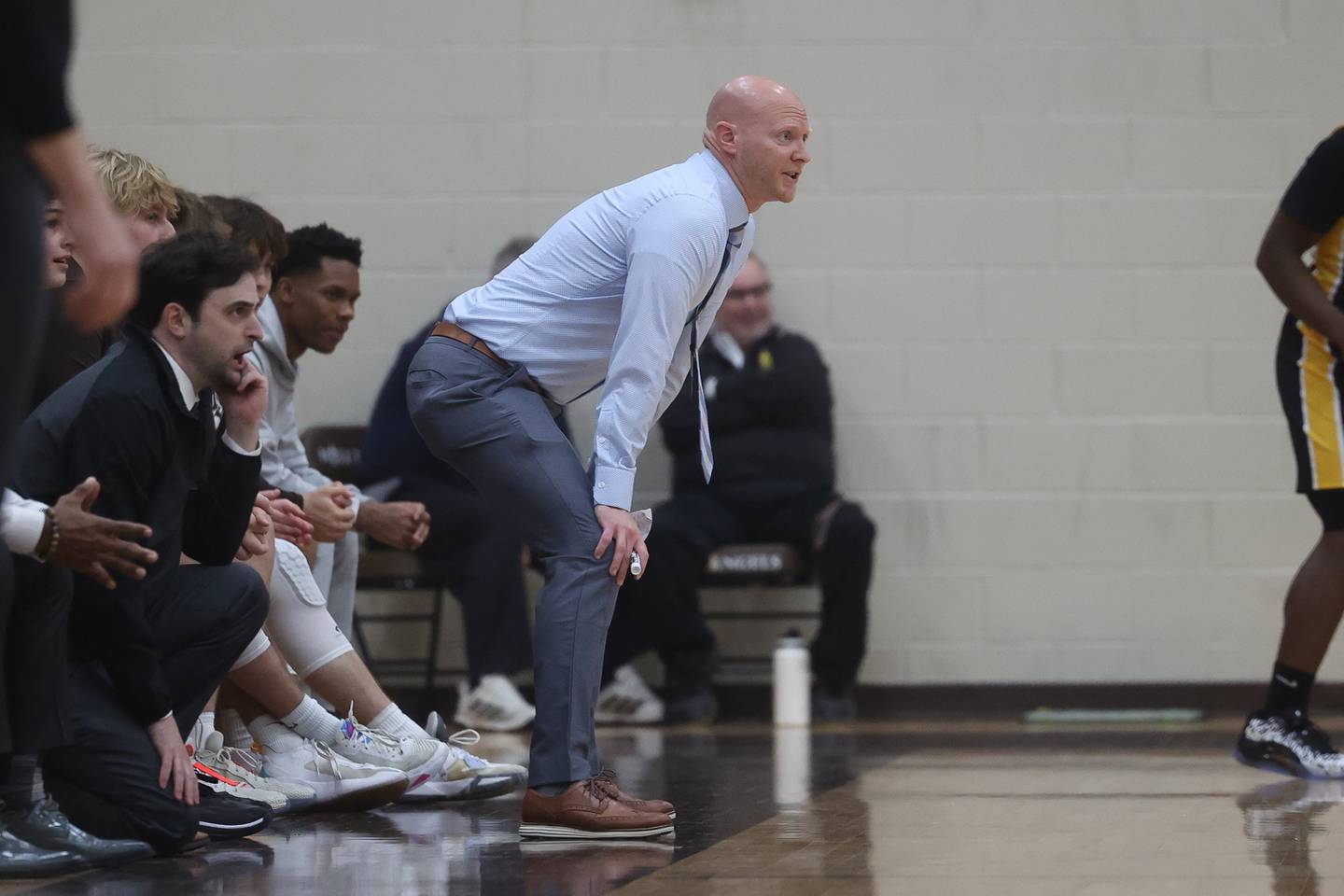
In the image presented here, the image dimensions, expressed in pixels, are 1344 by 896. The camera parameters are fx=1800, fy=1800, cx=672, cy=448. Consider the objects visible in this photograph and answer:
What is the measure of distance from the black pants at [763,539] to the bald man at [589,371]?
2.26 m

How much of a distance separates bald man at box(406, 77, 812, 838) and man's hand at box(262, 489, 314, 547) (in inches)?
20.0

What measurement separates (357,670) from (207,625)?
527 millimetres

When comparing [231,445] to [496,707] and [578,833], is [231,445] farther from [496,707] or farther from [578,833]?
[496,707]

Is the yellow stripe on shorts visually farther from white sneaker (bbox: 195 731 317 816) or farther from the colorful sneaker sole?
white sneaker (bbox: 195 731 317 816)

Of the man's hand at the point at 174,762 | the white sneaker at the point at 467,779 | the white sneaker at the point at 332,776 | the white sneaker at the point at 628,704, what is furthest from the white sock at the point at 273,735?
the white sneaker at the point at 628,704

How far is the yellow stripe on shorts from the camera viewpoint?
3.51 m

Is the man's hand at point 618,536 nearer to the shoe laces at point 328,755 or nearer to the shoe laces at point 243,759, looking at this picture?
the shoe laces at point 328,755

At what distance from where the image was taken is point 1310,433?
3551 mm

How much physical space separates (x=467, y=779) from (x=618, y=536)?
30.8 inches

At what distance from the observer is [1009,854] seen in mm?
2545

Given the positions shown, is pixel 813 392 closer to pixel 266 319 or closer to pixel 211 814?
pixel 266 319

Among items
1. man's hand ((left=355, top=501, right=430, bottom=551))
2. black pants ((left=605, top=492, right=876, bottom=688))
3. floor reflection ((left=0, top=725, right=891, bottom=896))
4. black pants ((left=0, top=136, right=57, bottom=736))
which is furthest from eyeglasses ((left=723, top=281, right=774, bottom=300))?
black pants ((left=0, top=136, right=57, bottom=736))

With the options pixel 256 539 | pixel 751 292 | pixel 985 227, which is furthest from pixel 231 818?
pixel 985 227

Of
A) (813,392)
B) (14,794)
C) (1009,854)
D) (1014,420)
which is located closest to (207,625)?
(14,794)
